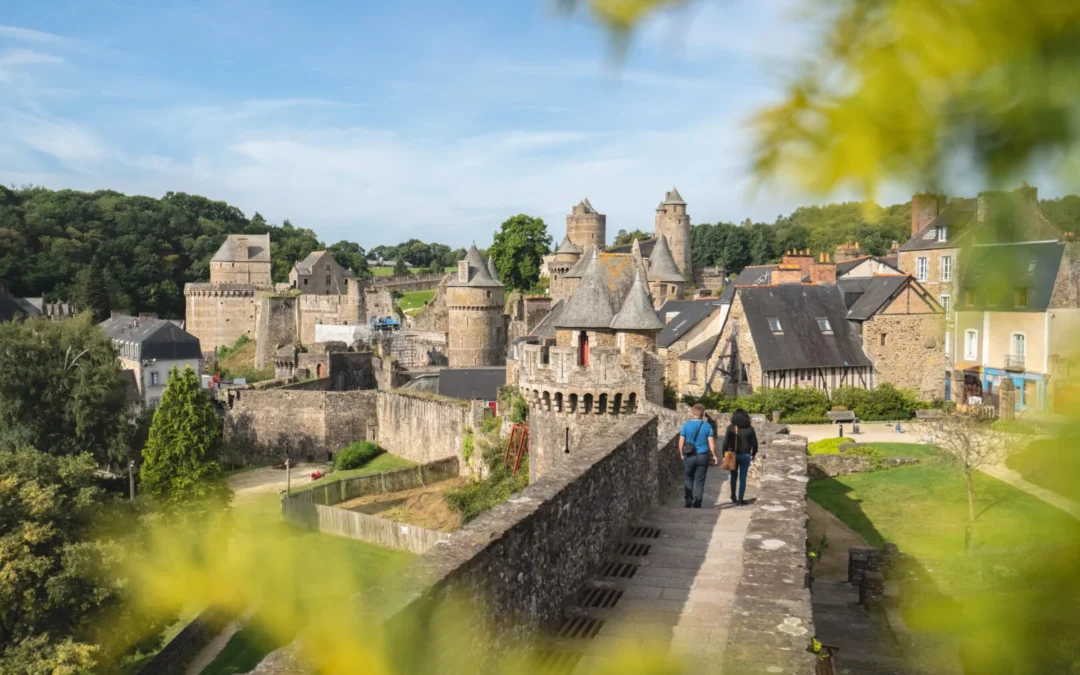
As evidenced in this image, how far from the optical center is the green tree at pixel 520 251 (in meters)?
70.4

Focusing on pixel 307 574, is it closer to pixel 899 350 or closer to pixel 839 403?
pixel 839 403

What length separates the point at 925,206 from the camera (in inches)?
53.6

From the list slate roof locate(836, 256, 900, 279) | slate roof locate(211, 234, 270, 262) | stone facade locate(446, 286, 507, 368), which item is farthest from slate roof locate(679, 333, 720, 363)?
slate roof locate(211, 234, 270, 262)

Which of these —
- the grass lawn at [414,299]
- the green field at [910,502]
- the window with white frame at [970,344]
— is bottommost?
the green field at [910,502]

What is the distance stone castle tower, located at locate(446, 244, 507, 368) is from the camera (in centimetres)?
4738

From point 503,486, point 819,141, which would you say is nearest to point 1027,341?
point 819,141

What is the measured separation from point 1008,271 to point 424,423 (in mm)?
37201

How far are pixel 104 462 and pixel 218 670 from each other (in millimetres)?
A: 21253

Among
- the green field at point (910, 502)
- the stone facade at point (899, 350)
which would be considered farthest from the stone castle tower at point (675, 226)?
the green field at point (910, 502)

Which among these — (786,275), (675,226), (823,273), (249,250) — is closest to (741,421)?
(786,275)

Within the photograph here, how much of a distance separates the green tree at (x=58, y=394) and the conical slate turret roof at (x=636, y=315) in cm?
2528

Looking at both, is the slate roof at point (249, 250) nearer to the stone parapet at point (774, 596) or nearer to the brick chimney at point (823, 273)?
the brick chimney at point (823, 273)

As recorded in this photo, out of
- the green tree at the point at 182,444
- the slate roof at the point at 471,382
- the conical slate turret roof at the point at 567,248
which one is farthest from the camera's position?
the conical slate turret roof at the point at 567,248

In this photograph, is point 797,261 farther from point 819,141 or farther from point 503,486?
point 819,141
